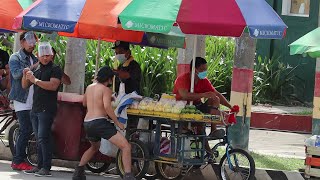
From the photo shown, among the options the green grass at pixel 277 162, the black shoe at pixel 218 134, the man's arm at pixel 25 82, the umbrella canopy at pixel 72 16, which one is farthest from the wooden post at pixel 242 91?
the man's arm at pixel 25 82

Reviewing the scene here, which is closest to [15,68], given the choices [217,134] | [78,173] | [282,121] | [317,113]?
[78,173]

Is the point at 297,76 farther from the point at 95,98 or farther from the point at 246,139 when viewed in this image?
the point at 95,98

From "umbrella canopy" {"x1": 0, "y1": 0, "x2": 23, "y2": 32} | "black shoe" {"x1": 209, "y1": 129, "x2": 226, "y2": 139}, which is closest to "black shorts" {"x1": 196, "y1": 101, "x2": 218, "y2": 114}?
"black shoe" {"x1": 209, "y1": 129, "x2": 226, "y2": 139}

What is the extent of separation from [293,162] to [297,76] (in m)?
7.97

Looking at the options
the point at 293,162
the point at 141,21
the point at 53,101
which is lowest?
the point at 293,162

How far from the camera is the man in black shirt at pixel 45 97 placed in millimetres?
11656

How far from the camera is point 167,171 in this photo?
12.3m

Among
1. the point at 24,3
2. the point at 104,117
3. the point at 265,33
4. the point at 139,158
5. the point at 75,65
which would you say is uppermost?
the point at 24,3

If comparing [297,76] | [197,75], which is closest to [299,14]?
[297,76]

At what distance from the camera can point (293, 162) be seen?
42.8 ft

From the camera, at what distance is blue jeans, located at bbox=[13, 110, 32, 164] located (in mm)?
12195

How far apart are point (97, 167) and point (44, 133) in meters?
1.22

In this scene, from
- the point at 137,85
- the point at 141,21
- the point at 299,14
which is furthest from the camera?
the point at 299,14

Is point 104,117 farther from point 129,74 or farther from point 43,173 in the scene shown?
point 129,74
